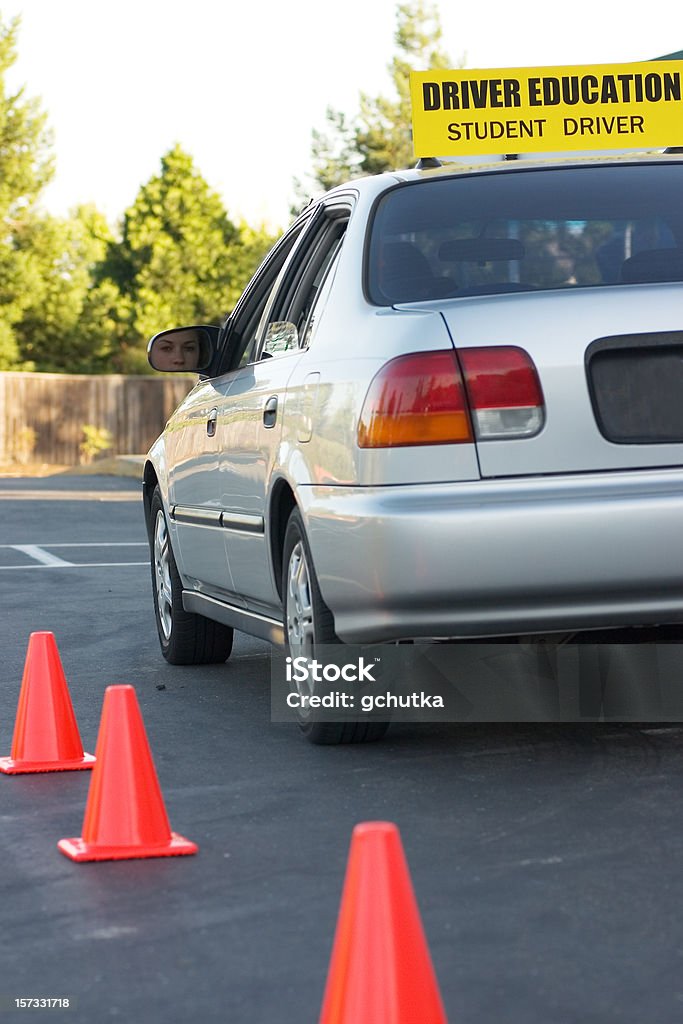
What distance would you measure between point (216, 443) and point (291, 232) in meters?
0.90

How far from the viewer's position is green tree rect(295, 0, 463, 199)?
5088cm

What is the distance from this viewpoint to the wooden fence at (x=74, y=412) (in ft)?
135

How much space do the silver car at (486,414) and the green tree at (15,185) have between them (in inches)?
1568

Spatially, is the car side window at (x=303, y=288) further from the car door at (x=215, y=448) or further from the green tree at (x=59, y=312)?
the green tree at (x=59, y=312)

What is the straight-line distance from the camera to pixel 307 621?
5871 mm

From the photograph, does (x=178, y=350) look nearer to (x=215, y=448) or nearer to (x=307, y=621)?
(x=215, y=448)

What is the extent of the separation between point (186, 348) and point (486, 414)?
252cm

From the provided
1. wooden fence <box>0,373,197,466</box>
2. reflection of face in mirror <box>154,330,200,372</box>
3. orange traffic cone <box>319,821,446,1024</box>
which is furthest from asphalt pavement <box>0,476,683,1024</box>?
wooden fence <box>0,373,197,466</box>

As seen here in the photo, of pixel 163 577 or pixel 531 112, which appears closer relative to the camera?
pixel 531 112

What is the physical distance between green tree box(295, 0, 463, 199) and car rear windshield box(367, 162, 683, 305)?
147 ft

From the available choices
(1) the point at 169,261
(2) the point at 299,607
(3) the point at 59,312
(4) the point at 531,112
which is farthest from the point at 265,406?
(1) the point at 169,261

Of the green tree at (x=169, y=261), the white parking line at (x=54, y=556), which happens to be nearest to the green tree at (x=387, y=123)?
the green tree at (x=169, y=261)

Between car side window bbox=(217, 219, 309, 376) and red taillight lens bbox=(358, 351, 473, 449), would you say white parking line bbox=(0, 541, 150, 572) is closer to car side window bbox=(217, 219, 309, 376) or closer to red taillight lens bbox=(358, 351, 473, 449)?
car side window bbox=(217, 219, 309, 376)

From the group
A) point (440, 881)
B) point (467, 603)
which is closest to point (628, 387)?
point (467, 603)
